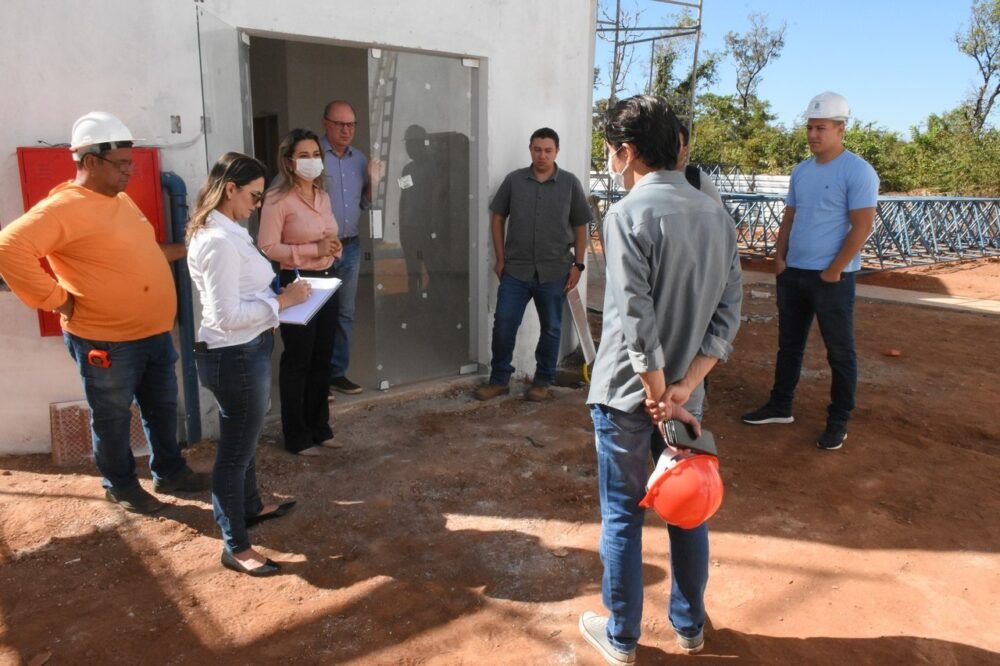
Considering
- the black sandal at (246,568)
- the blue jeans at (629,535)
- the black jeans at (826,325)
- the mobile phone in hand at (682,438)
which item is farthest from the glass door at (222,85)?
the black jeans at (826,325)

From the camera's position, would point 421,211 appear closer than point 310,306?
No

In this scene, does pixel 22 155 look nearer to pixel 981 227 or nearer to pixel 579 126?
pixel 579 126

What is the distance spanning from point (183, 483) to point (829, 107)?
4085 millimetres

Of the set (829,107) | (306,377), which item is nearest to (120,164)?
(306,377)

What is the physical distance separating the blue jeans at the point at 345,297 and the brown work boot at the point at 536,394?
52.5 inches

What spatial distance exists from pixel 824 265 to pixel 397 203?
277 centimetres

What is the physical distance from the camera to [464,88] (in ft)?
17.2

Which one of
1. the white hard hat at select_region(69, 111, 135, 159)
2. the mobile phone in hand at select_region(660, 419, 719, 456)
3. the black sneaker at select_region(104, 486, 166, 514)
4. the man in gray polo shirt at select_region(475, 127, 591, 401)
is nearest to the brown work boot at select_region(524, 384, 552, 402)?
the man in gray polo shirt at select_region(475, 127, 591, 401)

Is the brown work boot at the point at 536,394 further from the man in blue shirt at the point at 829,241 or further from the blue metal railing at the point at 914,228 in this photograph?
the blue metal railing at the point at 914,228

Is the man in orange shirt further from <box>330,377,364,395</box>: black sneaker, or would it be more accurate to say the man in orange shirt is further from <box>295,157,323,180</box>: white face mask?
<box>330,377,364,395</box>: black sneaker

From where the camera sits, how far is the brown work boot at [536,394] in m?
5.44

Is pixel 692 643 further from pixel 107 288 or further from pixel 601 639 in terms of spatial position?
pixel 107 288

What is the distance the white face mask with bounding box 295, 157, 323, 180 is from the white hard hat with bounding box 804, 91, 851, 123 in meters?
2.78

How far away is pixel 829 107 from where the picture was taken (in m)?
4.26
